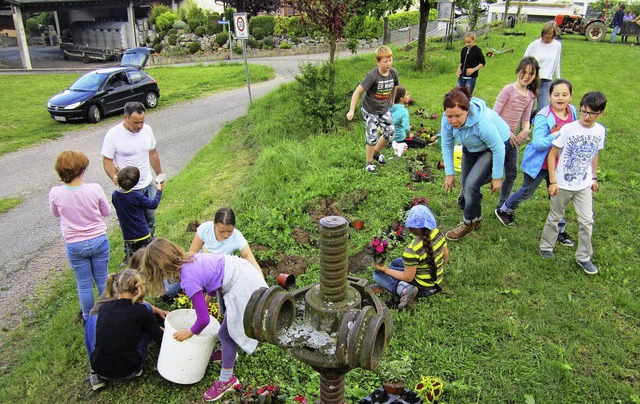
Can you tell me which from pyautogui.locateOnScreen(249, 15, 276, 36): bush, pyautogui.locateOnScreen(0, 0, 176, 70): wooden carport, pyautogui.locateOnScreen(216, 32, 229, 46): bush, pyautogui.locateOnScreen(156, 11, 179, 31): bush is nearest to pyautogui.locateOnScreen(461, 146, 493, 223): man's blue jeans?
pyautogui.locateOnScreen(0, 0, 176, 70): wooden carport

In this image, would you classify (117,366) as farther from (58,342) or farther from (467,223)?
(467,223)

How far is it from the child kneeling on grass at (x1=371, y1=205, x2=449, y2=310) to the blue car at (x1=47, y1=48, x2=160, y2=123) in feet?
43.5

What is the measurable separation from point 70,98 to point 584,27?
23256 millimetres

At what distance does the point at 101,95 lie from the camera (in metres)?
15.2

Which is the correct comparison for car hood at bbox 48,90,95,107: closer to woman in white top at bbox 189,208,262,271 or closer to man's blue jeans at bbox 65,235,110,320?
man's blue jeans at bbox 65,235,110,320

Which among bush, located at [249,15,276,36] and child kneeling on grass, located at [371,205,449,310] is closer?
child kneeling on grass, located at [371,205,449,310]

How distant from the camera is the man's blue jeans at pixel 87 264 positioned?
14.3 ft

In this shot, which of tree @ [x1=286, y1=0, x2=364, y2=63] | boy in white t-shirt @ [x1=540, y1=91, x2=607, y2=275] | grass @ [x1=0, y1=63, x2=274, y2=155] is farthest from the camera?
grass @ [x1=0, y1=63, x2=274, y2=155]

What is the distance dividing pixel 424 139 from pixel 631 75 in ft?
33.0

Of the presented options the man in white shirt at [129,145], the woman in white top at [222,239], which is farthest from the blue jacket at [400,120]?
the woman in white top at [222,239]

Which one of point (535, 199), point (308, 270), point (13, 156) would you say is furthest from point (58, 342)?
point (13, 156)

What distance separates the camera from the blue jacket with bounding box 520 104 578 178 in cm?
507

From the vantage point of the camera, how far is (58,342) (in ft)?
14.6

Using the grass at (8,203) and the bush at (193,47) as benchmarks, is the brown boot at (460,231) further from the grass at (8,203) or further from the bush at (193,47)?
the bush at (193,47)
